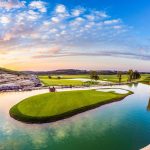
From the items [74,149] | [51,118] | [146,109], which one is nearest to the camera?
[74,149]

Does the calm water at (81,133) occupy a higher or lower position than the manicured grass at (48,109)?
lower

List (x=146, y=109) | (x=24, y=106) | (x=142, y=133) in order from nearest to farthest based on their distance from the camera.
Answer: (x=142, y=133) → (x=24, y=106) → (x=146, y=109)

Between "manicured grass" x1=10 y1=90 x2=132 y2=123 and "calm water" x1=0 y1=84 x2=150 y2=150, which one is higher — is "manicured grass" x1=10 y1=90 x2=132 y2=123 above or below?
above

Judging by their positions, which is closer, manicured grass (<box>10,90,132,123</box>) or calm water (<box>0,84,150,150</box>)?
calm water (<box>0,84,150,150</box>)

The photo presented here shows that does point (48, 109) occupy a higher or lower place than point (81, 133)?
higher

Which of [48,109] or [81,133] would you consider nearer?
[81,133]

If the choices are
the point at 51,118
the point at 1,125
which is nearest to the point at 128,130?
the point at 51,118

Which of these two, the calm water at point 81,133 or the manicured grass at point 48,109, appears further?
the manicured grass at point 48,109

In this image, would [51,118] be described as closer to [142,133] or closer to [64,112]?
[64,112]
